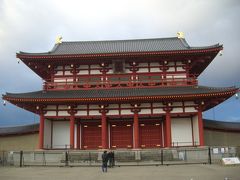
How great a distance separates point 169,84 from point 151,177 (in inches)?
716

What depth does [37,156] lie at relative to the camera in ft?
111

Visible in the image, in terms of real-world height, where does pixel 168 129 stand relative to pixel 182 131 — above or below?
above

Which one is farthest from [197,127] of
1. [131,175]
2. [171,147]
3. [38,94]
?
[38,94]

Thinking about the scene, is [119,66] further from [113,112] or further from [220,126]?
[220,126]

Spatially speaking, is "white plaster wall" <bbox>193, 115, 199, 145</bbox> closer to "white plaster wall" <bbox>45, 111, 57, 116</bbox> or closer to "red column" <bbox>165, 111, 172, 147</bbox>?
"red column" <bbox>165, 111, 172, 147</bbox>

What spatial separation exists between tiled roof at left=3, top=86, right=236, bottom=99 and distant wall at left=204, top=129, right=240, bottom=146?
27.4 ft

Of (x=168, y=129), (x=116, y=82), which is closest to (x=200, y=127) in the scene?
(x=168, y=129)

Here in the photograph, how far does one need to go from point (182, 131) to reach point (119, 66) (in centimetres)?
1086

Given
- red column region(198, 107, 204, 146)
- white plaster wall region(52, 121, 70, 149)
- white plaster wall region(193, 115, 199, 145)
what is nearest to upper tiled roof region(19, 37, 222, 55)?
white plaster wall region(52, 121, 70, 149)

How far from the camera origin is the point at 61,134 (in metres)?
38.4

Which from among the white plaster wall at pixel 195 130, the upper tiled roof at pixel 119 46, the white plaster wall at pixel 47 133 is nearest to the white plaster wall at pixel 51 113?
the white plaster wall at pixel 47 133

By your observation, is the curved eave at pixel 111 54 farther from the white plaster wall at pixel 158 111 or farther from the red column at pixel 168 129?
the red column at pixel 168 129

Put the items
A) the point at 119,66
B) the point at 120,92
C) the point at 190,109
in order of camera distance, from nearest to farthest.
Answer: the point at 120,92, the point at 190,109, the point at 119,66

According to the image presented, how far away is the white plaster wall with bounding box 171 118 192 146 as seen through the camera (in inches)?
1455
